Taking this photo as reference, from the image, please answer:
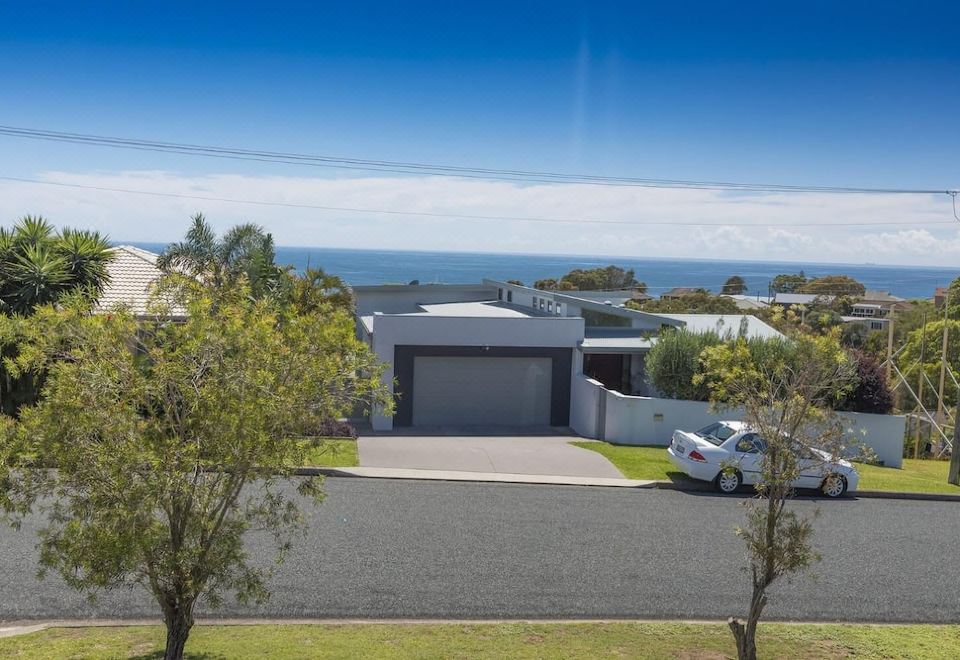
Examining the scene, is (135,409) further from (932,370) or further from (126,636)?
(932,370)

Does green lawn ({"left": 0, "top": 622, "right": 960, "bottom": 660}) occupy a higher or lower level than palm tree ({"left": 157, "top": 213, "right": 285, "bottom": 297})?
lower

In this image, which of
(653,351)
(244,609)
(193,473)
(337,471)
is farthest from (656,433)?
(193,473)

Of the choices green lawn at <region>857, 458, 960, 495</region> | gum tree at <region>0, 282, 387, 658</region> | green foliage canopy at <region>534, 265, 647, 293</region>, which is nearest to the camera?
gum tree at <region>0, 282, 387, 658</region>

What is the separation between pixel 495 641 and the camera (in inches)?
402

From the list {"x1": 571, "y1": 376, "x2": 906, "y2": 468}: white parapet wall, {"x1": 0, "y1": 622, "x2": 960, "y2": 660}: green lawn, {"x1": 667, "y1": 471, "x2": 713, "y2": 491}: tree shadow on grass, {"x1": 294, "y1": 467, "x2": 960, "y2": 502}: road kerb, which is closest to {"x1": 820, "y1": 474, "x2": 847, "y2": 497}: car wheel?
{"x1": 294, "y1": 467, "x2": 960, "y2": 502}: road kerb

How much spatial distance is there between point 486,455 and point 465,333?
5.65 metres

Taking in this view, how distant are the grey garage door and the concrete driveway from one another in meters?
2.24

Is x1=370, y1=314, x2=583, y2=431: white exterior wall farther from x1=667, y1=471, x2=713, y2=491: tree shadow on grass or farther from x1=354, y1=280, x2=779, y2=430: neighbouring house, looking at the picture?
x1=667, y1=471, x2=713, y2=491: tree shadow on grass

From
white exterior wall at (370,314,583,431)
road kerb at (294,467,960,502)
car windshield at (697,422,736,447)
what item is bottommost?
road kerb at (294,467,960,502)

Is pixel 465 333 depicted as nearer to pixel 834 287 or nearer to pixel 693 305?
pixel 693 305

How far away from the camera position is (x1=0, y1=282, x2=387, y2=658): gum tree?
7.27 metres

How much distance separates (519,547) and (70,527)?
808 centimetres

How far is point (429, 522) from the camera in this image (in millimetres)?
15461

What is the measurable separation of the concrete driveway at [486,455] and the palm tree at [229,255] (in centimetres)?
695
